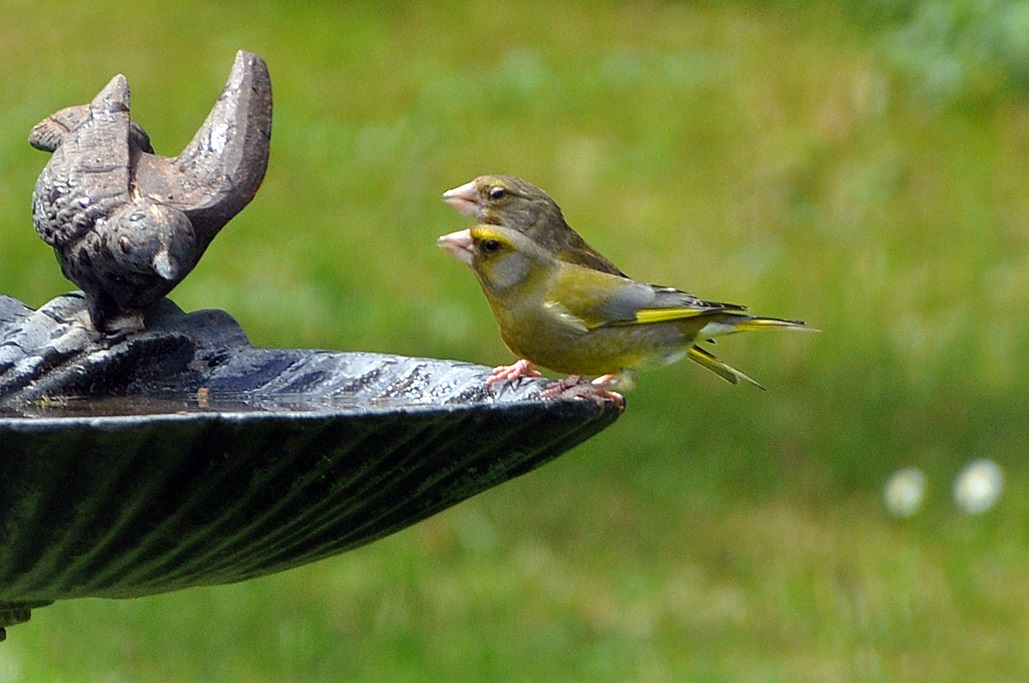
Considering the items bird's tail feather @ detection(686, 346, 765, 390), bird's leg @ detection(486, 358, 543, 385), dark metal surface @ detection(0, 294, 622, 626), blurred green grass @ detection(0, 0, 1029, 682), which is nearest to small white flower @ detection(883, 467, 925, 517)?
blurred green grass @ detection(0, 0, 1029, 682)

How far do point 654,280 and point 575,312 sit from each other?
3587 mm

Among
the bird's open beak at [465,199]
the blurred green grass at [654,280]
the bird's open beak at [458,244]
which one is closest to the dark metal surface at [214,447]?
the bird's open beak at [458,244]

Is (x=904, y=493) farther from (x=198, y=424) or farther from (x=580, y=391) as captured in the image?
(x=198, y=424)

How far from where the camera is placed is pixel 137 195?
2.79 m

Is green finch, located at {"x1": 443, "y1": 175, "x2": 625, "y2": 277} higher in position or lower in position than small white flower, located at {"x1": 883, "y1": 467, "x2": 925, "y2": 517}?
higher

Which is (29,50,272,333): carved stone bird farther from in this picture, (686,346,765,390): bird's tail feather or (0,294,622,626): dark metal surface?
(686,346,765,390): bird's tail feather

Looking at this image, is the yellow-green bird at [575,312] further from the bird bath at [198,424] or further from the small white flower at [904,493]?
the small white flower at [904,493]

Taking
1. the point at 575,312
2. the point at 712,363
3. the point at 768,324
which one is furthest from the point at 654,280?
the point at 575,312

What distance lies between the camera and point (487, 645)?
4.54 meters

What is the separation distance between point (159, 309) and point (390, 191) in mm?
4332

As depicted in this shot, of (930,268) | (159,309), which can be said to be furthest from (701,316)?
(930,268)

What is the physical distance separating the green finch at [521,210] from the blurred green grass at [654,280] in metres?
1.19

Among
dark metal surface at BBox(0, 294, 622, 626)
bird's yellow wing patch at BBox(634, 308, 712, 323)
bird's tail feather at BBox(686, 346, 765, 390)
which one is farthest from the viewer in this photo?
bird's tail feather at BBox(686, 346, 765, 390)

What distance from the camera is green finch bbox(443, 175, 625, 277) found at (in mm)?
3836
